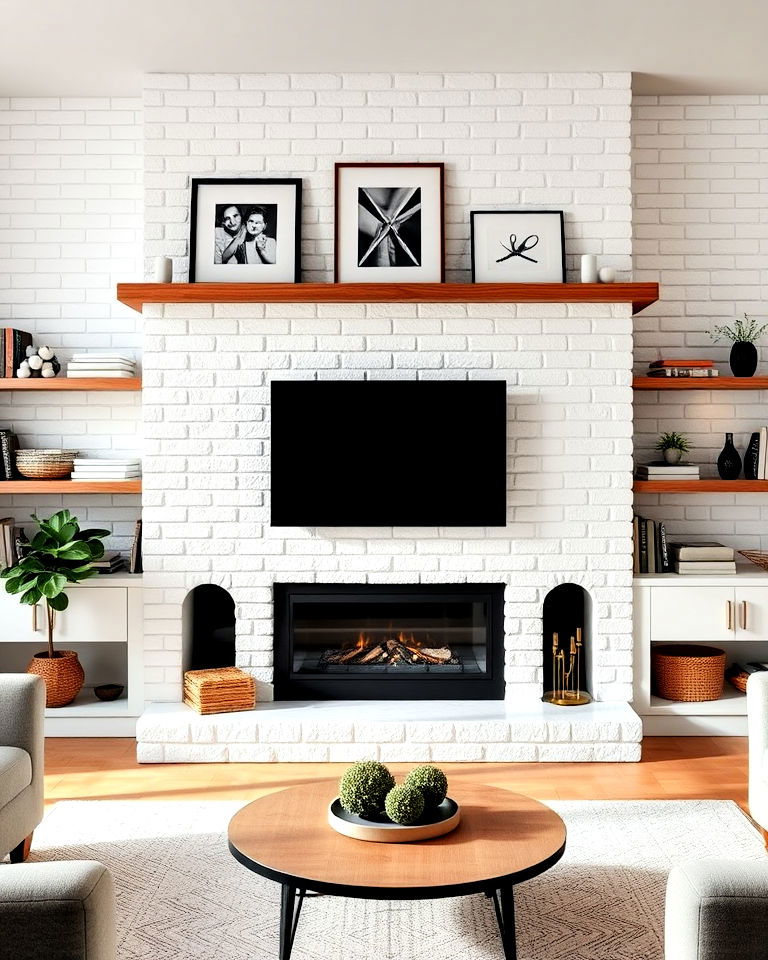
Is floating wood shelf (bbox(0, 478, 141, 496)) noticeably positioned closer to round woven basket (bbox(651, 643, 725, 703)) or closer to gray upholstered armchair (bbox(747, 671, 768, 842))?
round woven basket (bbox(651, 643, 725, 703))

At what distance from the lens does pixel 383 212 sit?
13.8 ft

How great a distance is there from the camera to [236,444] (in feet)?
13.7

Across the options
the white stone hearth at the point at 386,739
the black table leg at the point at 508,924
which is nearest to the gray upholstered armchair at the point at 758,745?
the black table leg at the point at 508,924

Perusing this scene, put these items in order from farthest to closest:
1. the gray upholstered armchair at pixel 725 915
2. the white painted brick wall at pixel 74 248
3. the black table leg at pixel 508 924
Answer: the white painted brick wall at pixel 74 248 < the black table leg at pixel 508 924 < the gray upholstered armchair at pixel 725 915

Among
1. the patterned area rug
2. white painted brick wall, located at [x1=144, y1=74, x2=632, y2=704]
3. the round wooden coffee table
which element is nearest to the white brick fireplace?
white painted brick wall, located at [x1=144, y1=74, x2=632, y2=704]

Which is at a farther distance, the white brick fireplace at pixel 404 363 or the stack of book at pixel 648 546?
the stack of book at pixel 648 546

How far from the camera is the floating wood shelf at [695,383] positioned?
14.0 ft

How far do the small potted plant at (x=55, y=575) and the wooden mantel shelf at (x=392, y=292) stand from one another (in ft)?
3.52

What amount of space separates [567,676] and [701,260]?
2.09m

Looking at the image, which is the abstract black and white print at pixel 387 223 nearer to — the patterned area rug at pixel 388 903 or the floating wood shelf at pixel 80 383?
the floating wood shelf at pixel 80 383

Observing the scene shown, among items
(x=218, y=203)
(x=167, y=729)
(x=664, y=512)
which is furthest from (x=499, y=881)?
(x=218, y=203)

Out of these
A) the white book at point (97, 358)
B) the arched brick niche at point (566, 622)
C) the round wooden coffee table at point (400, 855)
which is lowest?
the round wooden coffee table at point (400, 855)

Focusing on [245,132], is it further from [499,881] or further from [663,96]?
[499,881]

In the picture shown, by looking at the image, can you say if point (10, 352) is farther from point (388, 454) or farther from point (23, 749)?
point (23, 749)
